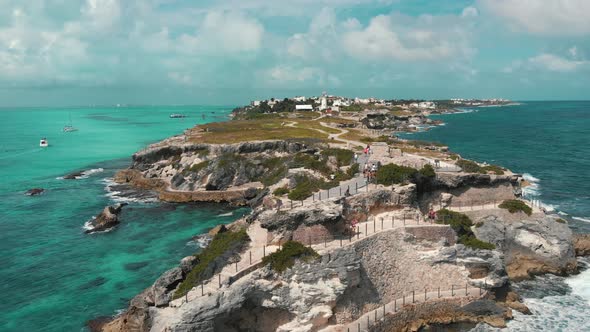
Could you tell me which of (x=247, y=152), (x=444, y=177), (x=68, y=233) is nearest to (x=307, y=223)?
(x=444, y=177)

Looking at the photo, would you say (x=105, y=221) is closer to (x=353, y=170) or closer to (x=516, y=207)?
(x=353, y=170)

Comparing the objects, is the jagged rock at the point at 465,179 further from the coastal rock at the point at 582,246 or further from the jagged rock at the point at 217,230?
the jagged rock at the point at 217,230

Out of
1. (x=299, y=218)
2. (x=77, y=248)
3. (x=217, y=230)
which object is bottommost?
(x=77, y=248)

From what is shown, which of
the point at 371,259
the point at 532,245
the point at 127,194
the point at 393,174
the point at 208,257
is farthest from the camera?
the point at 127,194

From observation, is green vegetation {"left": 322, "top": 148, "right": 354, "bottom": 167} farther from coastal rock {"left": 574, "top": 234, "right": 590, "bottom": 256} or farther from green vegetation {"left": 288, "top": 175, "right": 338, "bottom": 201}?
coastal rock {"left": 574, "top": 234, "right": 590, "bottom": 256}

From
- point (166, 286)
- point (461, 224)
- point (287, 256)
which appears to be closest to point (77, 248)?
point (166, 286)

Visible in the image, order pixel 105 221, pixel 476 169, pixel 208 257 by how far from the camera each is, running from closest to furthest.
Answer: pixel 208 257
pixel 476 169
pixel 105 221

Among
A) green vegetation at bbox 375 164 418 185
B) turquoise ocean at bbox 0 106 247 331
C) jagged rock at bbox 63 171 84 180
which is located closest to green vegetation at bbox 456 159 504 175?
green vegetation at bbox 375 164 418 185
